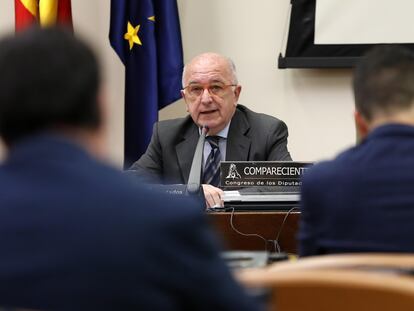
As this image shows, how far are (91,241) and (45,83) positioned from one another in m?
0.22

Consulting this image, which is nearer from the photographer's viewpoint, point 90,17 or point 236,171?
point 236,171

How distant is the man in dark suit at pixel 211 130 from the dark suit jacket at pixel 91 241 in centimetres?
236

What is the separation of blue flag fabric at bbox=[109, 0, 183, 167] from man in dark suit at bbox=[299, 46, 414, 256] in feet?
8.76

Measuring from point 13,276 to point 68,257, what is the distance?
8cm

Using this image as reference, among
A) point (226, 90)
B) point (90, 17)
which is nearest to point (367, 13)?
point (226, 90)

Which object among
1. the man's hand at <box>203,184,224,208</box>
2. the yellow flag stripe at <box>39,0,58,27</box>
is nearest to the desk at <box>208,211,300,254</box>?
the man's hand at <box>203,184,224,208</box>

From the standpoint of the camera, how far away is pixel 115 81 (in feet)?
16.3

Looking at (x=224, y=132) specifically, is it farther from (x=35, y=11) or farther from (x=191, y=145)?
(x=35, y=11)

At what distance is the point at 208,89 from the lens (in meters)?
3.74

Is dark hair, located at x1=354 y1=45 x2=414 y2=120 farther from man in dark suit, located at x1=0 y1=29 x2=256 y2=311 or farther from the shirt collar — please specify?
the shirt collar

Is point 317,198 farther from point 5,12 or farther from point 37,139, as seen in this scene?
point 5,12

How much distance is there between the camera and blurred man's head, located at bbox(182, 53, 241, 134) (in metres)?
3.68

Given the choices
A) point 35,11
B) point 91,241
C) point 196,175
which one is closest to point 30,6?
point 35,11

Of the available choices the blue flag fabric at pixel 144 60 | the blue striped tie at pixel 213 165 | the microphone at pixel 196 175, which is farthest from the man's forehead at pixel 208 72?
the blue flag fabric at pixel 144 60
